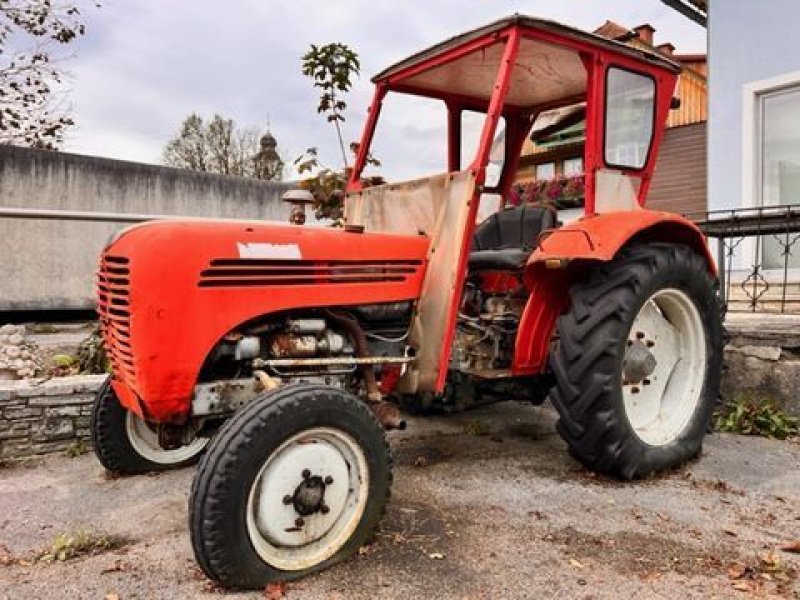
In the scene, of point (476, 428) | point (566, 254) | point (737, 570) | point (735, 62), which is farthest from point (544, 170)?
point (737, 570)

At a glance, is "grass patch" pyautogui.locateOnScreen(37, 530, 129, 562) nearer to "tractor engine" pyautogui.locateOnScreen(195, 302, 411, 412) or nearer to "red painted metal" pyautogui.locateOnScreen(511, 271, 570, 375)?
"tractor engine" pyautogui.locateOnScreen(195, 302, 411, 412)

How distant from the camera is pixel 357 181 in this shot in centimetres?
386

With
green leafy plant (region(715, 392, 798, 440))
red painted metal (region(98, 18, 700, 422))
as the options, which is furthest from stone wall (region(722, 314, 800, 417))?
red painted metal (region(98, 18, 700, 422))

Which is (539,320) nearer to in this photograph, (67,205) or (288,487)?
(288,487)

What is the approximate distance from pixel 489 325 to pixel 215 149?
22.5 m

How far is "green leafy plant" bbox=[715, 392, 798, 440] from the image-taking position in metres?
4.07

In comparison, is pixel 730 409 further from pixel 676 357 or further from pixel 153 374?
pixel 153 374

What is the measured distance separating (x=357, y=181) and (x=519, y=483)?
1.93 meters

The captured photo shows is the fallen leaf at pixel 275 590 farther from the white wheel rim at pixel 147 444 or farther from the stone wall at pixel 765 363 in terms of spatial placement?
the stone wall at pixel 765 363

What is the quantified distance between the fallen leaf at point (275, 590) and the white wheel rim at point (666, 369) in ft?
6.69

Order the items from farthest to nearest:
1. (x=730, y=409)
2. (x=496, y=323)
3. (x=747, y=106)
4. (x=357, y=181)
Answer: (x=747, y=106), (x=730, y=409), (x=357, y=181), (x=496, y=323)

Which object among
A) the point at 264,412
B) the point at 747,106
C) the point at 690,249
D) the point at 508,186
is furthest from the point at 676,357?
the point at 747,106

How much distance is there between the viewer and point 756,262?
6305 millimetres

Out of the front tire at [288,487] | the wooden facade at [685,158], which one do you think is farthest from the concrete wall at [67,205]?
the wooden facade at [685,158]
